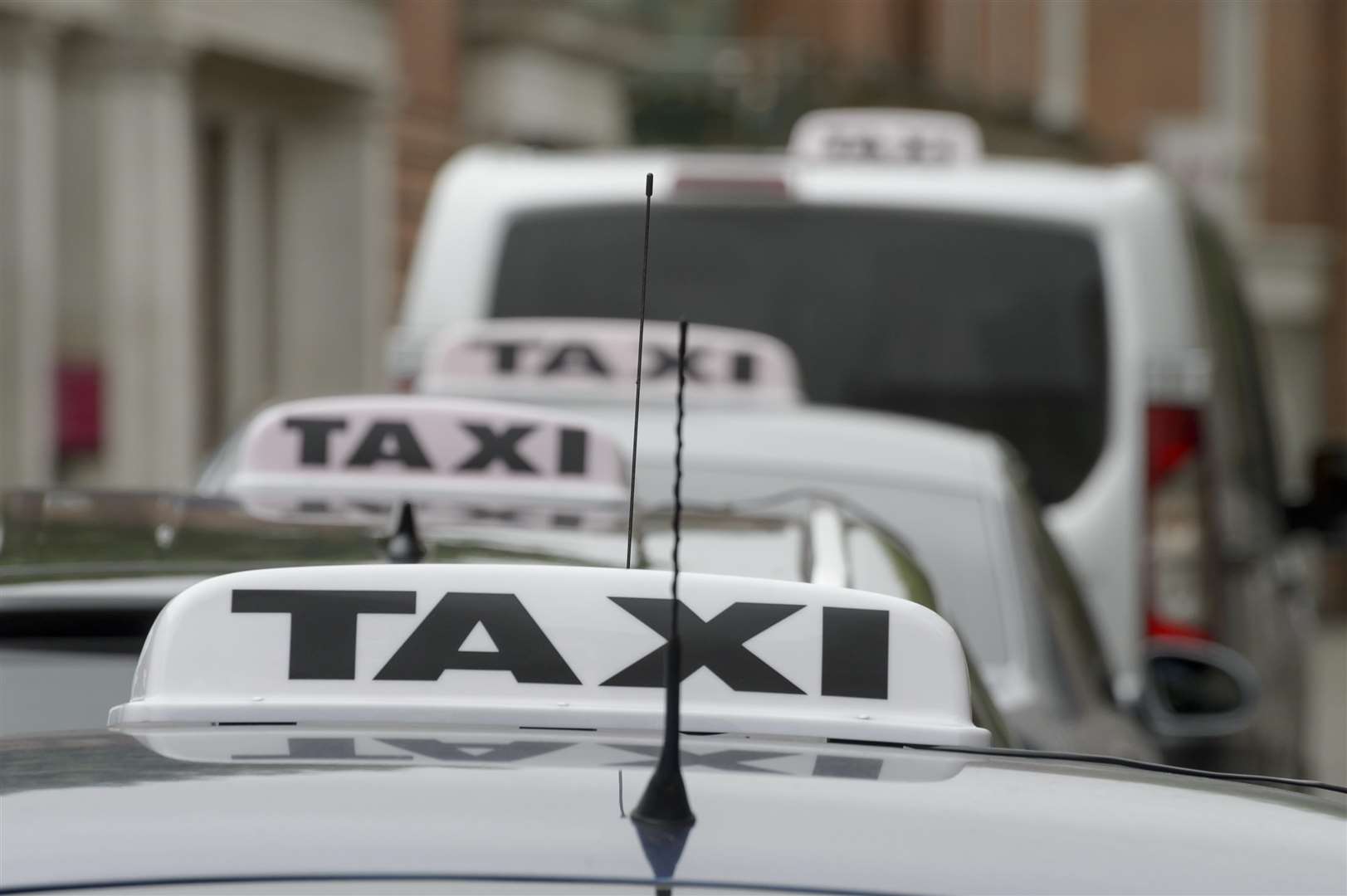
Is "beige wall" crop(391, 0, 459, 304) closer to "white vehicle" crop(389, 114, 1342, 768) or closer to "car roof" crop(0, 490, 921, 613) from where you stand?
"white vehicle" crop(389, 114, 1342, 768)

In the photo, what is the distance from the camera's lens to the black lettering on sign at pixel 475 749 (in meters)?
1.47

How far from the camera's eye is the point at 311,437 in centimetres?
299

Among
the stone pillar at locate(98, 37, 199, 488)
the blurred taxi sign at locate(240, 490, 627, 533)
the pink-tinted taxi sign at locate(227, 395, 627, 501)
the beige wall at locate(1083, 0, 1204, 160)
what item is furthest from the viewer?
the beige wall at locate(1083, 0, 1204, 160)

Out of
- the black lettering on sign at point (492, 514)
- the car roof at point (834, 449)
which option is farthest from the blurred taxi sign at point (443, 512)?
the car roof at point (834, 449)

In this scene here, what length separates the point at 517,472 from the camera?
2945 millimetres

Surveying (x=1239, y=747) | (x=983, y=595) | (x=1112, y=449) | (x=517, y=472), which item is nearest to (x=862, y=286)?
(x=1112, y=449)

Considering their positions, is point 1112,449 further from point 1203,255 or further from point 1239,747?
point 1203,255

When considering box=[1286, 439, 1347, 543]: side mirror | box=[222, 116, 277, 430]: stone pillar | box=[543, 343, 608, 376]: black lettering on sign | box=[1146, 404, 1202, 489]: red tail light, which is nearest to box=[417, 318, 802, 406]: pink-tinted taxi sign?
box=[543, 343, 608, 376]: black lettering on sign

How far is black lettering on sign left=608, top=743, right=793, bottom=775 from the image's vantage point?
147cm

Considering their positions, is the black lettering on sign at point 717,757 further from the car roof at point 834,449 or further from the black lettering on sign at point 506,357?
the black lettering on sign at point 506,357

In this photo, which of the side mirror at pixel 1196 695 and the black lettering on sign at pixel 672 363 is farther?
the black lettering on sign at pixel 672 363

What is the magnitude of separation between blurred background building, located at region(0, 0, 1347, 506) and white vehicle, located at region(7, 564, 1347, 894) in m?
10.4

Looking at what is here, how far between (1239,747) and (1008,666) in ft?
5.54

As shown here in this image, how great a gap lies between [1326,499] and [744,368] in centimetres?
305
